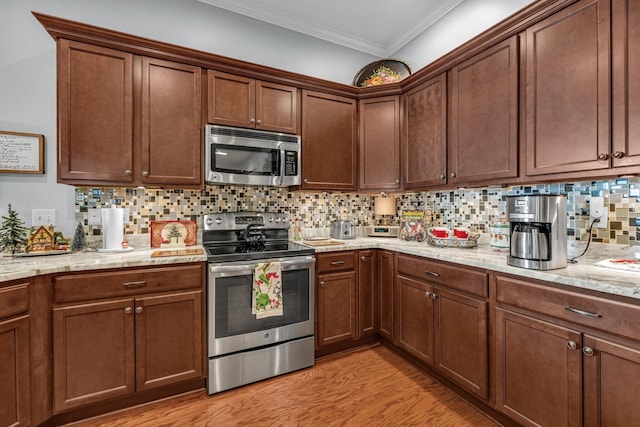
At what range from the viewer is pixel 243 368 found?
2014 millimetres

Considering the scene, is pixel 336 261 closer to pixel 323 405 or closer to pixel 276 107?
pixel 323 405

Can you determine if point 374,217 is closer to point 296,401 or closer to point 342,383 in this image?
point 342,383

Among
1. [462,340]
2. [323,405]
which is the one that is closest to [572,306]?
[462,340]

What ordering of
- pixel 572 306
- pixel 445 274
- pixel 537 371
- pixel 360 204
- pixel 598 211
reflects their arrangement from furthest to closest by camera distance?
pixel 360 204 → pixel 445 274 → pixel 598 211 → pixel 537 371 → pixel 572 306

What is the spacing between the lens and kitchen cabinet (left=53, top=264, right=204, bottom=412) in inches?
63.5

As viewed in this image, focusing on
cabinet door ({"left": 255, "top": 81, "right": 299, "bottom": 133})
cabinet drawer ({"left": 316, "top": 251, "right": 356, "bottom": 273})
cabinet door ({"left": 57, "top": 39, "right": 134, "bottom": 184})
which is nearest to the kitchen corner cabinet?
cabinet door ({"left": 57, "top": 39, "right": 134, "bottom": 184})

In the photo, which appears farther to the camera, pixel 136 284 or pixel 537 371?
pixel 136 284

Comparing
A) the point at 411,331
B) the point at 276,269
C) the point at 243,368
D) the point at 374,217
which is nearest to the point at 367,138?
the point at 374,217

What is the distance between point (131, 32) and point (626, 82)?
3.17 metres

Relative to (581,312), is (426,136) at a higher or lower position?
higher

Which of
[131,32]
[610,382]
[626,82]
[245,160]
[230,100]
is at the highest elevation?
[131,32]

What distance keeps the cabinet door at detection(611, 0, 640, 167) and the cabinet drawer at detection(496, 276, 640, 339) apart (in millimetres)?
692

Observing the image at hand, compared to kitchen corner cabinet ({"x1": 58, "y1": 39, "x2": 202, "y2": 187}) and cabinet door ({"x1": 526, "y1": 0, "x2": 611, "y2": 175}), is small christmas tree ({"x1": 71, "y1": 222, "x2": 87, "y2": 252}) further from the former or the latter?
cabinet door ({"x1": 526, "y1": 0, "x2": 611, "y2": 175})

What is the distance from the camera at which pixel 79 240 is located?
204 centimetres
